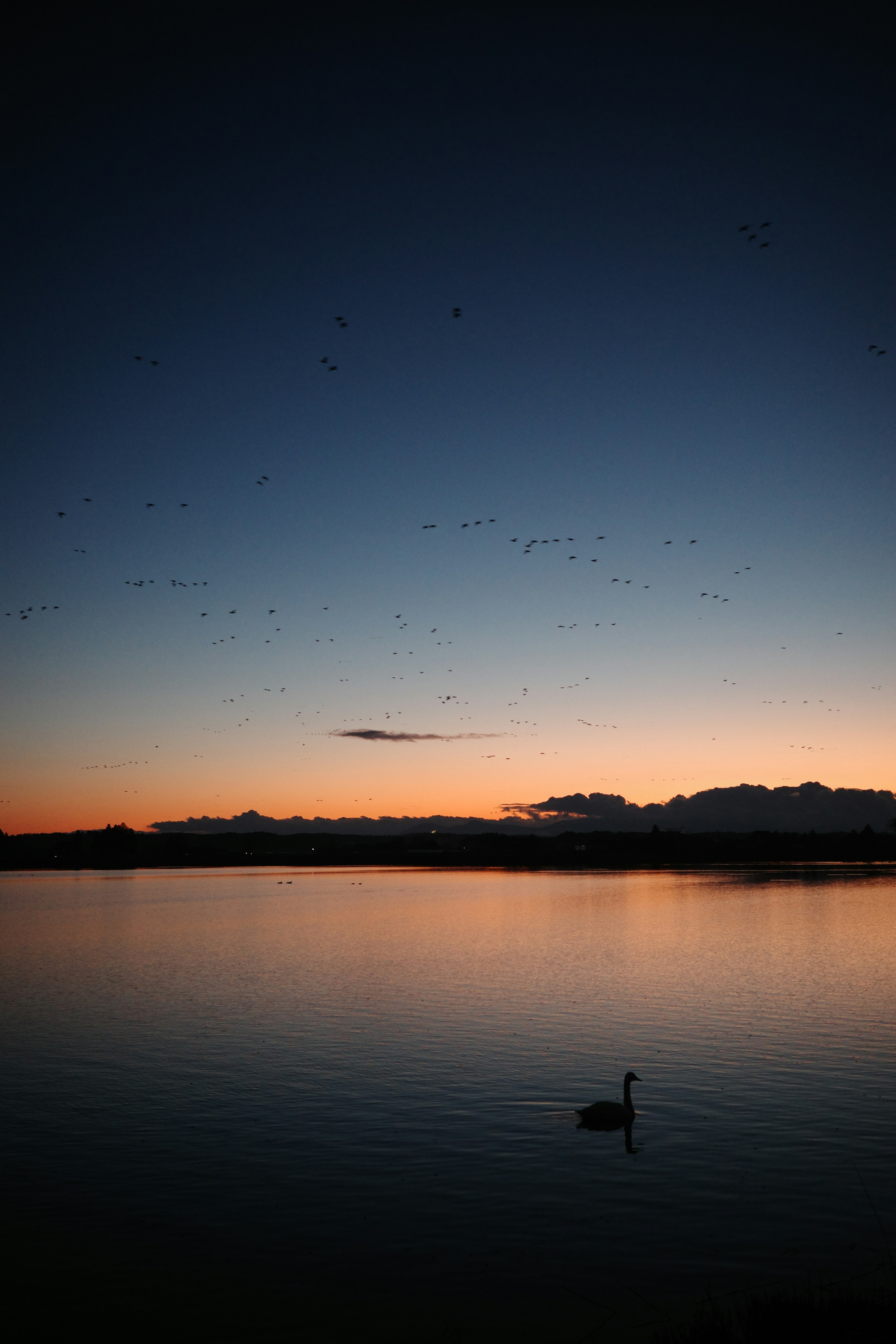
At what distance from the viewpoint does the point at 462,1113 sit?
23.7m

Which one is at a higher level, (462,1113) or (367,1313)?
(367,1313)

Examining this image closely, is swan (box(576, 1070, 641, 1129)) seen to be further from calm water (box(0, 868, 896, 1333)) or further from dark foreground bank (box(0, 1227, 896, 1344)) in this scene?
dark foreground bank (box(0, 1227, 896, 1344))

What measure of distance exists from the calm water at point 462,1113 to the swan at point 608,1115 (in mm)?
343

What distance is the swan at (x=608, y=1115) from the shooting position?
72.0 feet

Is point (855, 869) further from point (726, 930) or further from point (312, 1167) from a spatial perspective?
point (312, 1167)

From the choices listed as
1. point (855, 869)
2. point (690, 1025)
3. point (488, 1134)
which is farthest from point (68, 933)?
point (855, 869)

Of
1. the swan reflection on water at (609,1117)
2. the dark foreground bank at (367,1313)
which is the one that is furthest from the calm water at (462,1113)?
the dark foreground bank at (367,1313)

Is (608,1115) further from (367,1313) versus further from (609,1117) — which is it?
(367,1313)

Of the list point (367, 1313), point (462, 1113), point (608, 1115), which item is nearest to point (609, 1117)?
point (608, 1115)

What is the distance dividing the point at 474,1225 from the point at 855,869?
20356 cm

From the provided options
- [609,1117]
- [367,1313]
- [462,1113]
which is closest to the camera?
[367,1313]

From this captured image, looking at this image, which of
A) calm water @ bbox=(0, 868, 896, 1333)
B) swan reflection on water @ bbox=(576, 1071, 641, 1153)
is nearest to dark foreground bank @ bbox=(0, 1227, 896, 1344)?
calm water @ bbox=(0, 868, 896, 1333)

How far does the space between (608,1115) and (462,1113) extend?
3817 mm

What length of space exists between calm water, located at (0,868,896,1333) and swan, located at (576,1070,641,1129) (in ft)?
1.13
